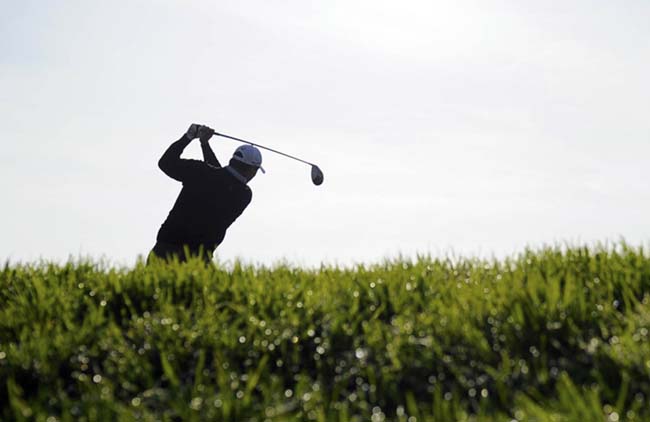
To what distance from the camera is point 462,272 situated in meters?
7.40

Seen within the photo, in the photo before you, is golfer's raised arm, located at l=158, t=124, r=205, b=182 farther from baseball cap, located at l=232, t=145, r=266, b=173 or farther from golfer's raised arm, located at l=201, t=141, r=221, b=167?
baseball cap, located at l=232, t=145, r=266, b=173

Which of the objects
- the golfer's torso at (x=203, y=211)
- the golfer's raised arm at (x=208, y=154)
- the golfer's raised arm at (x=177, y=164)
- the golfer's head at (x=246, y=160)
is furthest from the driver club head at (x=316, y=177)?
the golfer's raised arm at (x=177, y=164)

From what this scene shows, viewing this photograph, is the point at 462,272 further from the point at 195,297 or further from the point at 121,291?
the point at 121,291

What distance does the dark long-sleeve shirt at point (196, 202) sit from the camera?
11078mm

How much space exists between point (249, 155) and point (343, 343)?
6.14 m

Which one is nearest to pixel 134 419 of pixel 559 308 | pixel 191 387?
pixel 191 387

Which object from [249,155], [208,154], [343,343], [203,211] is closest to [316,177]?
[249,155]

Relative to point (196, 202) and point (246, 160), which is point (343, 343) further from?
point (246, 160)

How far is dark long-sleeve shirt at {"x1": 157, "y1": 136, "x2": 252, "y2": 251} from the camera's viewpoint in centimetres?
1108

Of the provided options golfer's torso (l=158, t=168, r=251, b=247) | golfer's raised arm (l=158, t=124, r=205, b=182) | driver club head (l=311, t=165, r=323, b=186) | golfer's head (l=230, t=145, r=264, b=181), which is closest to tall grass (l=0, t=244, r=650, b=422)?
golfer's torso (l=158, t=168, r=251, b=247)

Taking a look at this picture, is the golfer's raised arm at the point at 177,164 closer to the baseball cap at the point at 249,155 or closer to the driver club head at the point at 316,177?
the baseball cap at the point at 249,155

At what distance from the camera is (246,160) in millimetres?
11680

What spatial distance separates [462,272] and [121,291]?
8.91 ft

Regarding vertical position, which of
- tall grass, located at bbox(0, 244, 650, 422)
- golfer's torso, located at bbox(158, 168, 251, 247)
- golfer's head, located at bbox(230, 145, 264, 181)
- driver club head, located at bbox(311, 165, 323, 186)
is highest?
golfer's head, located at bbox(230, 145, 264, 181)
